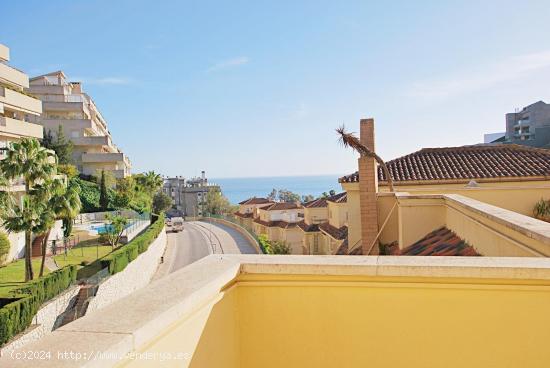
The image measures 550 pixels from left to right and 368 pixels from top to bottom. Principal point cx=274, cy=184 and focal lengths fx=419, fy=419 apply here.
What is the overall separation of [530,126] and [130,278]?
6791 cm

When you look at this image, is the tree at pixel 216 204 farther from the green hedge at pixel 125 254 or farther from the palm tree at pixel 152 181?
the green hedge at pixel 125 254

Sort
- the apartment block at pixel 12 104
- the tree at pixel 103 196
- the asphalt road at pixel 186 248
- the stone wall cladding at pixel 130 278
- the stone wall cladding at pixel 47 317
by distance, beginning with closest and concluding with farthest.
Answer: the stone wall cladding at pixel 47 317 → the stone wall cladding at pixel 130 278 → the apartment block at pixel 12 104 → the asphalt road at pixel 186 248 → the tree at pixel 103 196

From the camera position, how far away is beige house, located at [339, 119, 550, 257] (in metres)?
4.83

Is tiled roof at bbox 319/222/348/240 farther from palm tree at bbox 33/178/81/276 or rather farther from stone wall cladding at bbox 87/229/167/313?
palm tree at bbox 33/178/81/276

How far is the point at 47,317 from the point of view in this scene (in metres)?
17.8

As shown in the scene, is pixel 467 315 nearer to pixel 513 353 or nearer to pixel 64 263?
pixel 513 353

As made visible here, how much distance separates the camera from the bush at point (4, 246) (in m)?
24.9

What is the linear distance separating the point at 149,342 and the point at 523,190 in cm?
1050

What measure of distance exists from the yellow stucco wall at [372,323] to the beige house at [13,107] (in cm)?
3050

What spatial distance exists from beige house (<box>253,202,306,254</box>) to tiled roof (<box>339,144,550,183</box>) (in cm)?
3277

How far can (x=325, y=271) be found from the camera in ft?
8.22

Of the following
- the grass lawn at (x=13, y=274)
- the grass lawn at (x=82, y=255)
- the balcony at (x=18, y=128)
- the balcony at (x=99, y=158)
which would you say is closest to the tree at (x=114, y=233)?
the grass lawn at (x=82, y=255)

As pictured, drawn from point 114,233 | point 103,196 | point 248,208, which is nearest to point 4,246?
point 114,233

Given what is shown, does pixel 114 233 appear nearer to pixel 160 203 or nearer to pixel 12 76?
pixel 12 76
